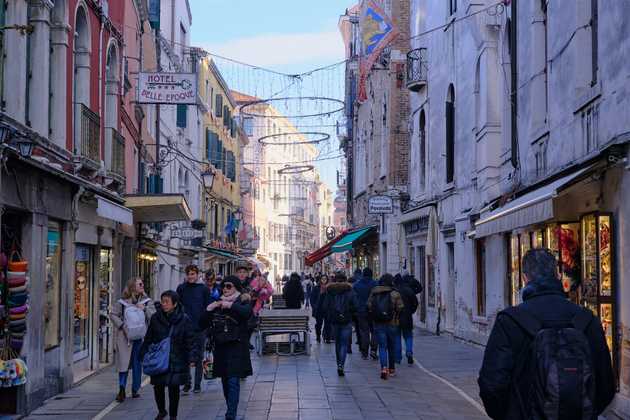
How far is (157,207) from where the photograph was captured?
2019 centimetres

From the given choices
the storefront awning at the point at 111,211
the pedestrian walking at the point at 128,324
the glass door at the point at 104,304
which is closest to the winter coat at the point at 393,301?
the pedestrian walking at the point at 128,324

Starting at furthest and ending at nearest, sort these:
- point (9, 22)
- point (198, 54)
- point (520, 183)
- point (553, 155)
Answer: point (198, 54)
point (520, 183)
point (553, 155)
point (9, 22)

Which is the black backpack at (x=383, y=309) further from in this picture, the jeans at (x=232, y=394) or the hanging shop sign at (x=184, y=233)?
the hanging shop sign at (x=184, y=233)

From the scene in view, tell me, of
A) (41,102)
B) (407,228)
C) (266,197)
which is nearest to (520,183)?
(41,102)

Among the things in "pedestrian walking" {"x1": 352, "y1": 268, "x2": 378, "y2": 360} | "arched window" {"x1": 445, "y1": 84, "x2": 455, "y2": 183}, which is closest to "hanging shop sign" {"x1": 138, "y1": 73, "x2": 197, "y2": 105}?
"pedestrian walking" {"x1": 352, "y1": 268, "x2": 378, "y2": 360}

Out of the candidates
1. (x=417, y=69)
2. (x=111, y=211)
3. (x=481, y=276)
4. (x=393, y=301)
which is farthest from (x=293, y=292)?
(x=111, y=211)

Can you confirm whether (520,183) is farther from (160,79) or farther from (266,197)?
(266,197)

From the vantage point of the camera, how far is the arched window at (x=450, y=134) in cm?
2498

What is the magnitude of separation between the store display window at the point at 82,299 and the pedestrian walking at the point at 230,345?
5.70 m

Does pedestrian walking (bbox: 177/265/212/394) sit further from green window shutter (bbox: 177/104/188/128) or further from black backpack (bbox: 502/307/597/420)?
green window shutter (bbox: 177/104/188/128)

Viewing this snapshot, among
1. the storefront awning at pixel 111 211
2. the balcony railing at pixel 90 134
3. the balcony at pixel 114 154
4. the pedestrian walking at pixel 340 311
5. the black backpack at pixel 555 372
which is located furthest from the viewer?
the balcony at pixel 114 154

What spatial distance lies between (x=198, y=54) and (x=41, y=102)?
2563 centimetres

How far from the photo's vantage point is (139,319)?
12.9 metres

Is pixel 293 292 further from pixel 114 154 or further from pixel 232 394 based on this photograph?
pixel 232 394
